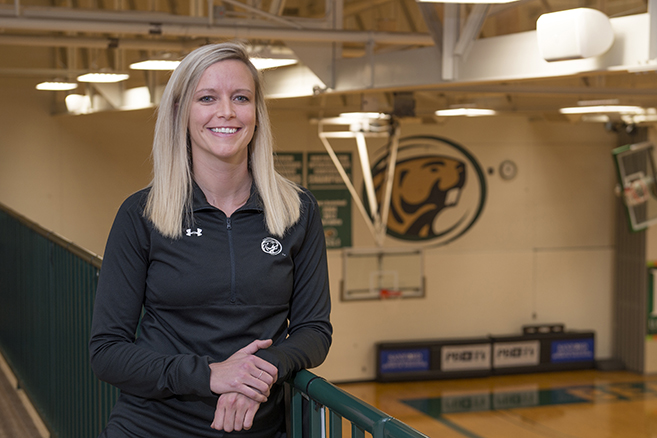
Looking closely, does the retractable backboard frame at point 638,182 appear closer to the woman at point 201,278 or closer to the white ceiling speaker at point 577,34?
the white ceiling speaker at point 577,34

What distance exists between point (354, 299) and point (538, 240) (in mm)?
3220

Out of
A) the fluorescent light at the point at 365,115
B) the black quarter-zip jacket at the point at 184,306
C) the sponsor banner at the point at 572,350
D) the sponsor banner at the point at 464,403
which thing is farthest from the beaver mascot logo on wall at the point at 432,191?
the black quarter-zip jacket at the point at 184,306

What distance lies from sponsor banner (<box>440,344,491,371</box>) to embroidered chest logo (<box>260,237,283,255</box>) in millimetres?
10432

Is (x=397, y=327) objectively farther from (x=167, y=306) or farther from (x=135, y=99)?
(x=167, y=306)

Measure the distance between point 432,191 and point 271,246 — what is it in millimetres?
10363

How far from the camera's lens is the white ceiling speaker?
9.86 ft

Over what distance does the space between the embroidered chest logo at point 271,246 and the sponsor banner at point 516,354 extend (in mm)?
10910

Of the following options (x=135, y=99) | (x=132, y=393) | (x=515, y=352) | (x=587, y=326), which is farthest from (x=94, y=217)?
(x=132, y=393)

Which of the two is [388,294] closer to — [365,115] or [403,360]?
[403,360]

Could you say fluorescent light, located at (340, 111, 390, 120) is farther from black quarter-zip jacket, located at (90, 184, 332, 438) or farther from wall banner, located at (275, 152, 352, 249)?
black quarter-zip jacket, located at (90, 184, 332, 438)

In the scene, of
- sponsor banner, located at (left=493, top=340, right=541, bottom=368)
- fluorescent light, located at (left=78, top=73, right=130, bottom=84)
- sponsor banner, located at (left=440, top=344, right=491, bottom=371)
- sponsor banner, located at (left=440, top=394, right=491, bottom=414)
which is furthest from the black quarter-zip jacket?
sponsor banner, located at (left=493, top=340, right=541, bottom=368)

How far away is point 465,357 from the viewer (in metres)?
11.8

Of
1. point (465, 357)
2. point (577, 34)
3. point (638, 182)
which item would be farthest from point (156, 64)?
point (638, 182)

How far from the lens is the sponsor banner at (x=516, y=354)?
12.0 metres
